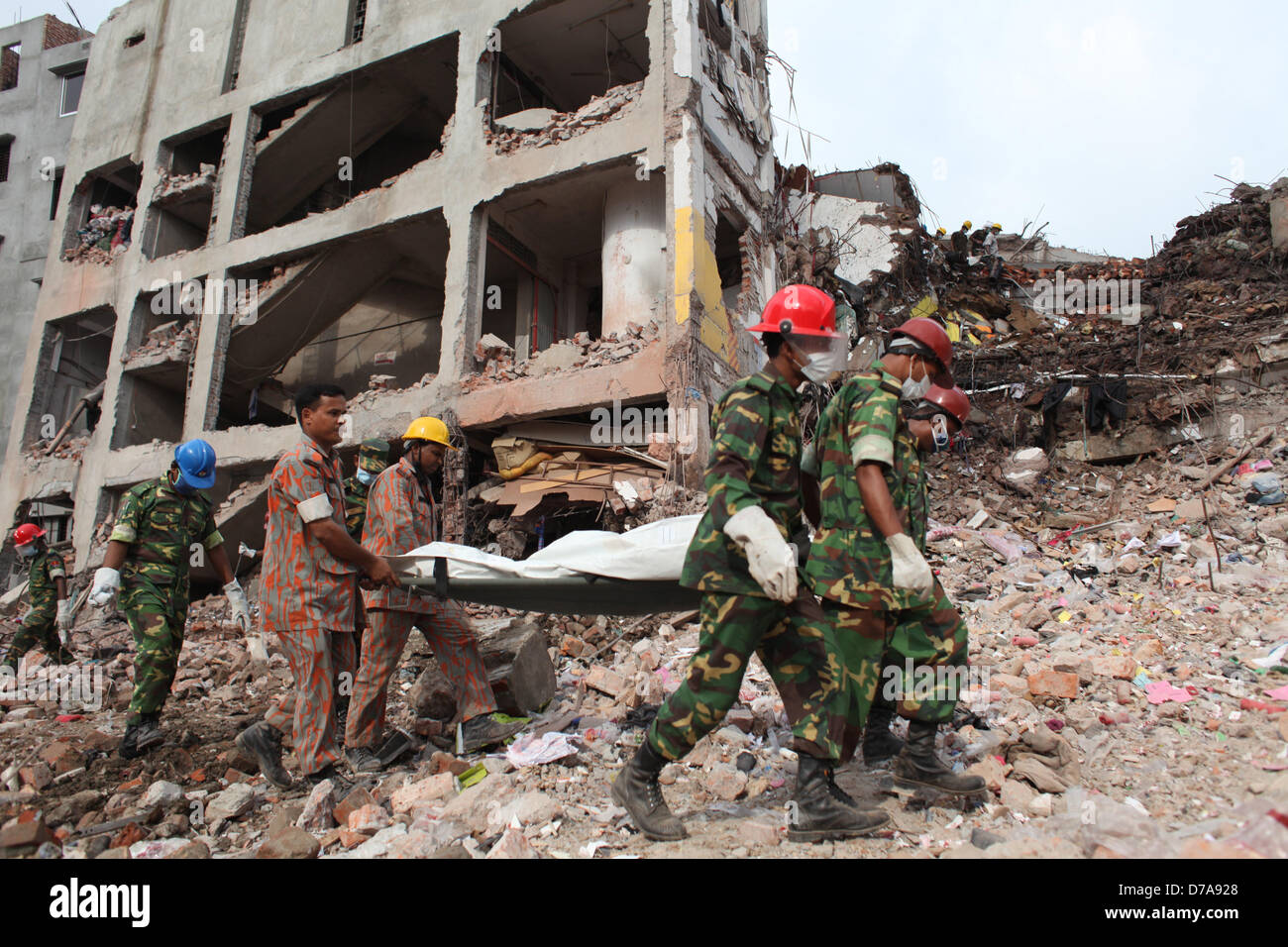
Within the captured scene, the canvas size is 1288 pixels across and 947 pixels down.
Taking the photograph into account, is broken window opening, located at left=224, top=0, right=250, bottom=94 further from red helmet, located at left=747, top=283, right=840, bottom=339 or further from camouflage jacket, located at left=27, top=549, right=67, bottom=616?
red helmet, located at left=747, top=283, right=840, bottom=339

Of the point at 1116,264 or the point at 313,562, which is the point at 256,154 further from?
the point at 1116,264

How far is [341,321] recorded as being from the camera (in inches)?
561

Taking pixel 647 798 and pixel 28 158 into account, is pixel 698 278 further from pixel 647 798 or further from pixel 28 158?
pixel 28 158

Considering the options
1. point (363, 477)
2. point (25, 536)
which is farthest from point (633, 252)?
point (25, 536)

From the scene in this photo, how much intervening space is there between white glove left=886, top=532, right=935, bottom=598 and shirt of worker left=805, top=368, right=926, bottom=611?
76 millimetres

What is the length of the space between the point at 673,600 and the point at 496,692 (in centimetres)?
136

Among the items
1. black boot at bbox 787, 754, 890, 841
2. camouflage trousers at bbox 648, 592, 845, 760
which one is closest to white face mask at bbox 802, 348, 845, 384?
camouflage trousers at bbox 648, 592, 845, 760

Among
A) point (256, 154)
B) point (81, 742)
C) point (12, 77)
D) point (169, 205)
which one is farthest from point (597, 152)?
point (12, 77)

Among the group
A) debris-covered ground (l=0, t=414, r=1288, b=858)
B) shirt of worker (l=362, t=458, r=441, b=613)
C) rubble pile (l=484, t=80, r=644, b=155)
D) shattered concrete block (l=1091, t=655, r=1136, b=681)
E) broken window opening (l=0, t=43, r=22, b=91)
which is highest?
broken window opening (l=0, t=43, r=22, b=91)

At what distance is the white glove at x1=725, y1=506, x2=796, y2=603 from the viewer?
2.27 meters

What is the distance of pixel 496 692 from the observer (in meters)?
4.14

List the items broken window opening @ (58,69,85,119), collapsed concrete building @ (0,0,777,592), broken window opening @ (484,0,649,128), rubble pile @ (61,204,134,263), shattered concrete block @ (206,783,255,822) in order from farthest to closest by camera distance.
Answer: broken window opening @ (58,69,85,119), rubble pile @ (61,204,134,263), broken window opening @ (484,0,649,128), collapsed concrete building @ (0,0,777,592), shattered concrete block @ (206,783,255,822)

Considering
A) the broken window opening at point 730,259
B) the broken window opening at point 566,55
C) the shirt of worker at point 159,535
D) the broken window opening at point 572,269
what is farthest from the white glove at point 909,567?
the broken window opening at point 566,55

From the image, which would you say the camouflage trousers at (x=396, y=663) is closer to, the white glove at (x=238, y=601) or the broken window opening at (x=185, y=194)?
the white glove at (x=238, y=601)
